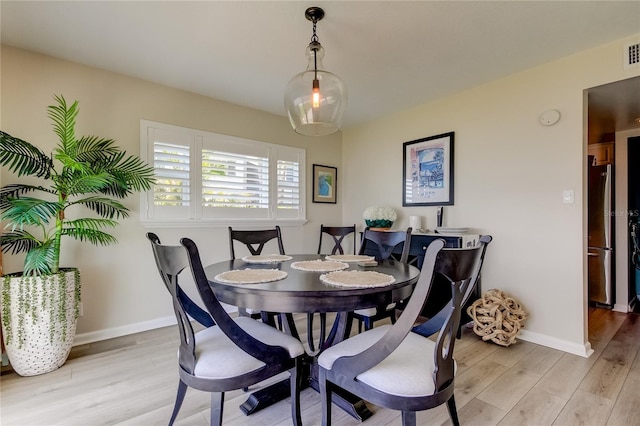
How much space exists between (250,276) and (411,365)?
82cm

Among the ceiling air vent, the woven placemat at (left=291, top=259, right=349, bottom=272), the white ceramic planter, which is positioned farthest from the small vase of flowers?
the white ceramic planter

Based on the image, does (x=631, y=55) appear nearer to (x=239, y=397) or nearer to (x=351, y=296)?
(x=351, y=296)

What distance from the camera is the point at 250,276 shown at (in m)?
1.53

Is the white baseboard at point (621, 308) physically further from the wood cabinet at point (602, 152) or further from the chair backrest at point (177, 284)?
the chair backrest at point (177, 284)

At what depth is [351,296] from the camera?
129cm

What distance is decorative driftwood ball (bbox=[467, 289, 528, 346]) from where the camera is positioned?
8.30 ft

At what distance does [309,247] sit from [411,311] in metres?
3.12

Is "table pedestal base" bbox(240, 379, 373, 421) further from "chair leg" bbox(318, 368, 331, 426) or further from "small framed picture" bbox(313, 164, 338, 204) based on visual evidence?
"small framed picture" bbox(313, 164, 338, 204)

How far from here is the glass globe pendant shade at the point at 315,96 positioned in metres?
1.89

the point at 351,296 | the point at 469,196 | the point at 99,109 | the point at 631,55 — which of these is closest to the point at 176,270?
the point at 351,296

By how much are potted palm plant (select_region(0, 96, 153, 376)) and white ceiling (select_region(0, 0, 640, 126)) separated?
57 cm

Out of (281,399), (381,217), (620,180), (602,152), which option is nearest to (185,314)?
(281,399)

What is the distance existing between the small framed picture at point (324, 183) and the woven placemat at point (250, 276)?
2.63 meters

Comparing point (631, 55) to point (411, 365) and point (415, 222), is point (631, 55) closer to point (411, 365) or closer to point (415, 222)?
point (415, 222)
